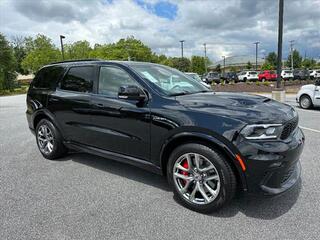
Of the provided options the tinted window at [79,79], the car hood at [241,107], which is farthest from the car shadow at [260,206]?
the tinted window at [79,79]

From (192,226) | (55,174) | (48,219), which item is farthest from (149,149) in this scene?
(55,174)

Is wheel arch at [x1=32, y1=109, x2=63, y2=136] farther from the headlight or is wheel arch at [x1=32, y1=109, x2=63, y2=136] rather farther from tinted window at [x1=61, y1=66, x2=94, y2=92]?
the headlight

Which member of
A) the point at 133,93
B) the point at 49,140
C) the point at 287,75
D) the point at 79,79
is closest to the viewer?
the point at 133,93

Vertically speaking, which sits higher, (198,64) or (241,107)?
(198,64)

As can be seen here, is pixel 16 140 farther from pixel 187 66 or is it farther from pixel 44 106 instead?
pixel 187 66

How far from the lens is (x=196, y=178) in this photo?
341 cm

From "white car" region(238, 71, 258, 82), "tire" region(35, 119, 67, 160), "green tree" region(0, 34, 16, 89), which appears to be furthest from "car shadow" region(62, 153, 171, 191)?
"white car" region(238, 71, 258, 82)

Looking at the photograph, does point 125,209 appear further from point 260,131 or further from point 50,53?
point 50,53

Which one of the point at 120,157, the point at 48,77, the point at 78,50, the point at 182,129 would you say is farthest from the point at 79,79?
the point at 78,50

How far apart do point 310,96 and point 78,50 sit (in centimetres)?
5801

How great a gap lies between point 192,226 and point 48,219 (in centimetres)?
159

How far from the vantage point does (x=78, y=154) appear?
5719 mm

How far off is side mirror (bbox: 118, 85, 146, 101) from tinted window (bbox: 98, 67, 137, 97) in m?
0.25

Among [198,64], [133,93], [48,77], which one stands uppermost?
[198,64]
